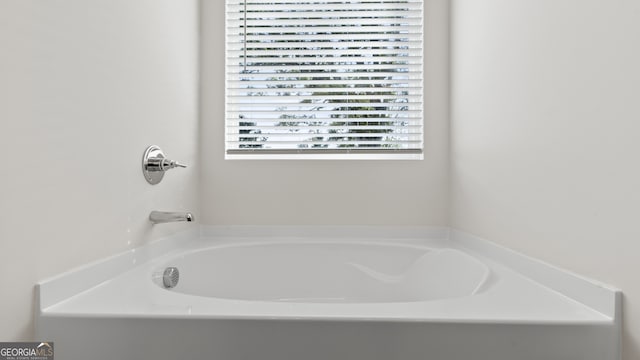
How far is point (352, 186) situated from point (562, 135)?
1.10 m

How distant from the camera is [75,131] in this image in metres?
1.05

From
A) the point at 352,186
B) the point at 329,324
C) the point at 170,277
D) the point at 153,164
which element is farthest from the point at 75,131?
the point at 352,186

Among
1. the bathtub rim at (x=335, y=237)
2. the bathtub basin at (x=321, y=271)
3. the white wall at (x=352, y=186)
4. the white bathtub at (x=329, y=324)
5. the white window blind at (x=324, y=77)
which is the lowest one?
the bathtub basin at (x=321, y=271)

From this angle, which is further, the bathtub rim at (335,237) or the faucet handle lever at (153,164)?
the faucet handle lever at (153,164)

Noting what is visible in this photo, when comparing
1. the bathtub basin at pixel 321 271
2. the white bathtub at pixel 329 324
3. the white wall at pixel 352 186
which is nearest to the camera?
the white bathtub at pixel 329 324

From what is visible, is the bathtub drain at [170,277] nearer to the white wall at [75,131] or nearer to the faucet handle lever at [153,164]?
the white wall at [75,131]

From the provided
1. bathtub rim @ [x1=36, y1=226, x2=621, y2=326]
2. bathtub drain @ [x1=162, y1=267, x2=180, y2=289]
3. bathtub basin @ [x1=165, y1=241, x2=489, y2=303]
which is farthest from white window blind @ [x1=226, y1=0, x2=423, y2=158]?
bathtub drain @ [x1=162, y1=267, x2=180, y2=289]

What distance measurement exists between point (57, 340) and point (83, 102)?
2.04ft

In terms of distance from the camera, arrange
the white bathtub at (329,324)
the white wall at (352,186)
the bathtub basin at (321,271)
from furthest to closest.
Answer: the white wall at (352,186), the bathtub basin at (321,271), the white bathtub at (329,324)

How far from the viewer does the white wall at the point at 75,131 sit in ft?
2.76

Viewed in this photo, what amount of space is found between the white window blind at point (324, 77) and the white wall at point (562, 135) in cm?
44

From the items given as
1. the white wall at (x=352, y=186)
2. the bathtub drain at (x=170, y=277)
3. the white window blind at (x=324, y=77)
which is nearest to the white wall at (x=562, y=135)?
the white wall at (x=352, y=186)

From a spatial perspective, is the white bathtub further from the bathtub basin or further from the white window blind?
the white window blind

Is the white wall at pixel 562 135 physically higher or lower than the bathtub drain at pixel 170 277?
higher
